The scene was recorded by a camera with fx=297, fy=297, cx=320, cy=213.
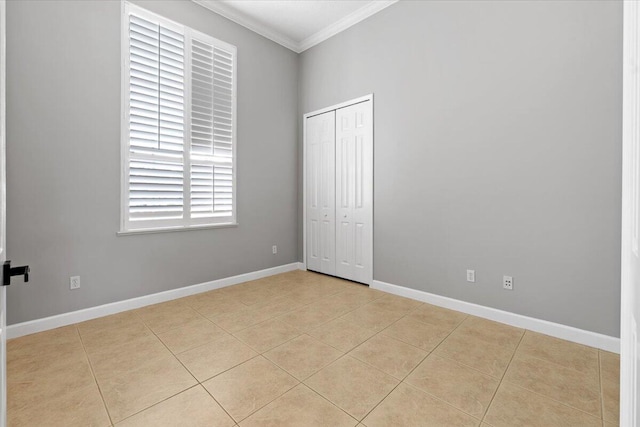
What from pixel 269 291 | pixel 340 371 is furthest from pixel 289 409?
pixel 269 291

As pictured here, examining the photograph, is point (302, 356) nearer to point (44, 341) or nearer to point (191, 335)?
point (191, 335)

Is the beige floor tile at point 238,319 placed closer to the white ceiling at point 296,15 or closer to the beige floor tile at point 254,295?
the beige floor tile at point 254,295

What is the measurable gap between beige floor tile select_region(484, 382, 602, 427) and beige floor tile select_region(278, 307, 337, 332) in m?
1.41

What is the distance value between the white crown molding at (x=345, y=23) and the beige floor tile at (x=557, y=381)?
3.69m

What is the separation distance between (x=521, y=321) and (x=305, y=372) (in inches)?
76.4

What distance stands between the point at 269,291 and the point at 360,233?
1329 mm

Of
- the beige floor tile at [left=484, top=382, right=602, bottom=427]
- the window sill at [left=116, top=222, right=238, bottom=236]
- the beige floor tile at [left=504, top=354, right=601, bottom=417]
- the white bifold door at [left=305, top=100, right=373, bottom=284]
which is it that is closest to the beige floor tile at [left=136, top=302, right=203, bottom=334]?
the window sill at [left=116, top=222, right=238, bottom=236]

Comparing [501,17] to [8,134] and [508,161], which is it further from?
[8,134]

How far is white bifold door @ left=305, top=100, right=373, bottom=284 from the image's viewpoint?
145 inches

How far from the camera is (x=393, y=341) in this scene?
91.7 inches

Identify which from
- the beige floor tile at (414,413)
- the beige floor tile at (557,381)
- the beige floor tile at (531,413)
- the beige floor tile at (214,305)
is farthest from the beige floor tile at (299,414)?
the beige floor tile at (214,305)

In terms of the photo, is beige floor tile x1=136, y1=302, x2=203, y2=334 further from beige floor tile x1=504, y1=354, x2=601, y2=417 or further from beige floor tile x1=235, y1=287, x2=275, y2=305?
beige floor tile x1=504, y1=354, x2=601, y2=417

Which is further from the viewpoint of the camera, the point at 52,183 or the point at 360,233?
the point at 360,233

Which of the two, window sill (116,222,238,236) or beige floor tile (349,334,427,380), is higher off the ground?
window sill (116,222,238,236)
